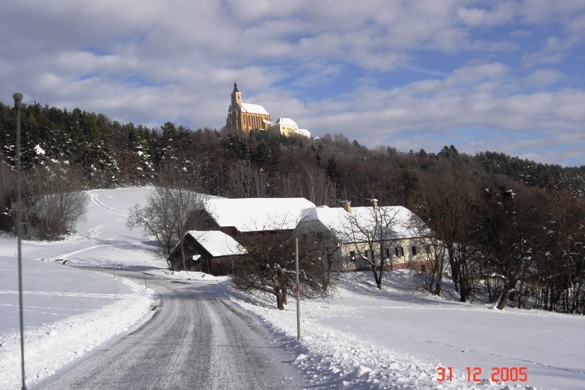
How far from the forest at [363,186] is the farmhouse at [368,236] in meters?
3.06

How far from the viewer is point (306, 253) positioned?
3027 centimetres

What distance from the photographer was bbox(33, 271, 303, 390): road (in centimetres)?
1002

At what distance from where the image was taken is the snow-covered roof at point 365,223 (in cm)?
5453

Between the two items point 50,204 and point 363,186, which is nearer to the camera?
point 50,204

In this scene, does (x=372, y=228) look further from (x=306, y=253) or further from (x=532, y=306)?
(x=306, y=253)

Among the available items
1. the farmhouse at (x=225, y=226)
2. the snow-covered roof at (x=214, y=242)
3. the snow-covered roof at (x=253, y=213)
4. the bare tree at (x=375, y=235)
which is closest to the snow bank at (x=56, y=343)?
the farmhouse at (x=225, y=226)

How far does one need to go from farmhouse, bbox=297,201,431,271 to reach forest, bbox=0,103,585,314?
10.0 feet

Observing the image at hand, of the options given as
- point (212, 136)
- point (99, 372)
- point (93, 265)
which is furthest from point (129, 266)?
point (212, 136)

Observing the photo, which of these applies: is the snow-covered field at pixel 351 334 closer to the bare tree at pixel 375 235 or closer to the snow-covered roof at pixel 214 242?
the bare tree at pixel 375 235

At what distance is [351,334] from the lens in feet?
60.3

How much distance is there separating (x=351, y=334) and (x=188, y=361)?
7861 mm

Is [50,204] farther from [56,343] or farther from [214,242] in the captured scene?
[56,343]

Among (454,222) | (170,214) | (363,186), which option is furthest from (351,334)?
(363,186)

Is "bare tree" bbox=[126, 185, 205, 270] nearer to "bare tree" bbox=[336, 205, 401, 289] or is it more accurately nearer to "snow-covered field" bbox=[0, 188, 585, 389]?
"snow-covered field" bbox=[0, 188, 585, 389]
